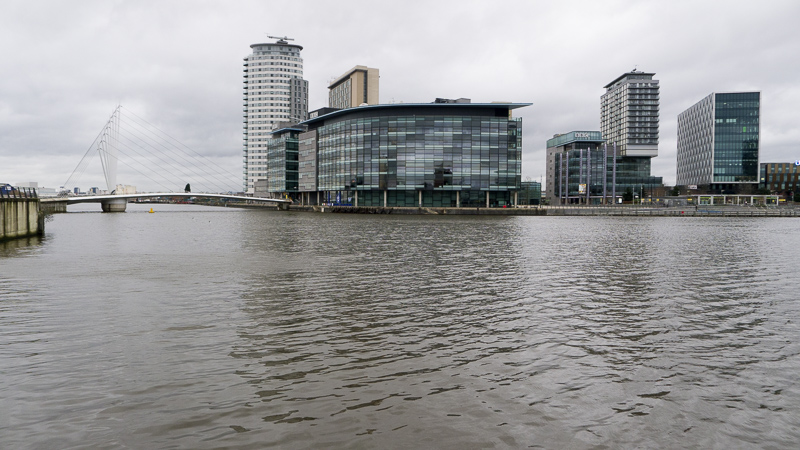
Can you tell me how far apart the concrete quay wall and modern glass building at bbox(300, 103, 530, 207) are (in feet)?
Answer: 317

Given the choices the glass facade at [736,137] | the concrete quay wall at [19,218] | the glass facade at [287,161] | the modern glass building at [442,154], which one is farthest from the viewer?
the glass facade at [736,137]

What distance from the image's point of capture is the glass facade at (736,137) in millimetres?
193125

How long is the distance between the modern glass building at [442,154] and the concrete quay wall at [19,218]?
9659 cm

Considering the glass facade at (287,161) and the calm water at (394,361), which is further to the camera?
the glass facade at (287,161)

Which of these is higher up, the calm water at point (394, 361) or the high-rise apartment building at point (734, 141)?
the high-rise apartment building at point (734, 141)

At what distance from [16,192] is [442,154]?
105 meters

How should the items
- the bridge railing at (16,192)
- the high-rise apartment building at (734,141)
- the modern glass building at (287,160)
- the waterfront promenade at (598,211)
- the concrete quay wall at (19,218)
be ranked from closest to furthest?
the bridge railing at (16,192) → the concrete quay wall at (19,218) → the waterfront promenade at (598,211) → the modern glass building at (287,160) → the high-rise apartment building at (734,141)

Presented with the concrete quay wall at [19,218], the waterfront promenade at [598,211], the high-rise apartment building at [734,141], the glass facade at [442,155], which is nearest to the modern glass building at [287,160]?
the glass facade at [442,155]

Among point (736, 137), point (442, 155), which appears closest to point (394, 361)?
point (442, 155)

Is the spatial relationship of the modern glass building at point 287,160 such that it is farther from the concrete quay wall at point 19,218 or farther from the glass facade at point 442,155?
the concrete quay wall at point 19,218

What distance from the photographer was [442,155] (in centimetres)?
13812

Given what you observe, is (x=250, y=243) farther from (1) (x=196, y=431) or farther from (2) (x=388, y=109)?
(2) (x=388, y=109)

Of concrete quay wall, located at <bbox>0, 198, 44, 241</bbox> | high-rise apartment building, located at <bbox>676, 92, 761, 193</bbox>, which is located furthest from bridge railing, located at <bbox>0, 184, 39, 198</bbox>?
high-rise apartment building, located at <bbox>676, 92, 761, 193</bbox>

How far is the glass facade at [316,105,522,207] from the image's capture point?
137500 millimetres
